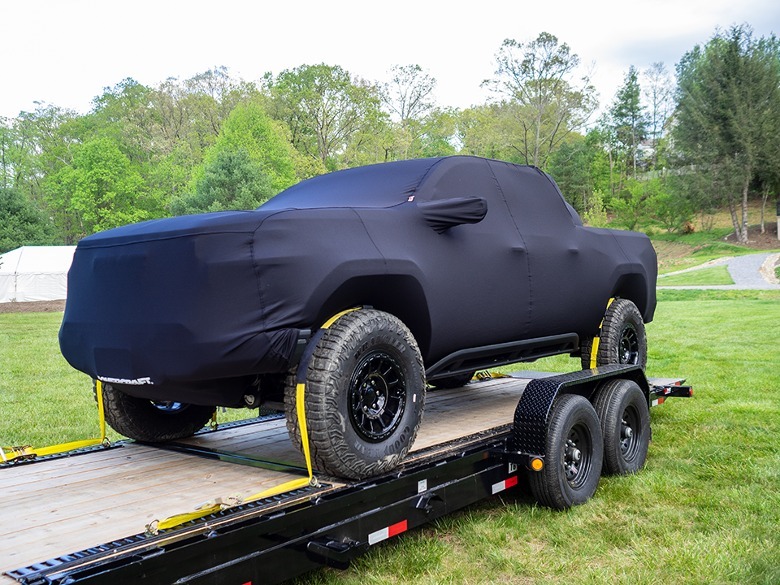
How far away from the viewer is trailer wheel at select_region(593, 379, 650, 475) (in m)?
5.20

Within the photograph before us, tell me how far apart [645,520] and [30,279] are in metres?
32.2

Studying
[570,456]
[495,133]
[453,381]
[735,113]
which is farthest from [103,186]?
[570,456]

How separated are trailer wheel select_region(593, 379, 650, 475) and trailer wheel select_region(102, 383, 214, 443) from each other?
273cm

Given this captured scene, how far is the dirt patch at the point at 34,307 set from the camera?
28.4 m

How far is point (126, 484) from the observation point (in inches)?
145

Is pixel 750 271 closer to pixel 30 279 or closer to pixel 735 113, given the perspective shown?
pixel 735 113

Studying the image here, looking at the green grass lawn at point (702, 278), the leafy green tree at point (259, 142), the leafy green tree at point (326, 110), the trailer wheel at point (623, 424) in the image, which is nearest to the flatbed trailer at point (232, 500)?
the trailer wheel at point (623, 424)

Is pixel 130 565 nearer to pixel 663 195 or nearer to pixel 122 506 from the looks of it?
pixel 122 506

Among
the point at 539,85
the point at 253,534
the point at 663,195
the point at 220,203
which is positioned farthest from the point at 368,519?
the point at 663,195

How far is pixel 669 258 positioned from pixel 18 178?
48692 mm

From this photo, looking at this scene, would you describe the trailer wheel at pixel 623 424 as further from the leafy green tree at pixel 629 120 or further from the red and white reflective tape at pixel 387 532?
the leafy green tree at pixel 629 120

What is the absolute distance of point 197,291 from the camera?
3.35 meters

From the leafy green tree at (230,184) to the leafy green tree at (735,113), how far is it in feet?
103

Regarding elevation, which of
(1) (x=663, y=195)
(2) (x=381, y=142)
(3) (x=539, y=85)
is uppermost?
(3) (x=539, y=85)
